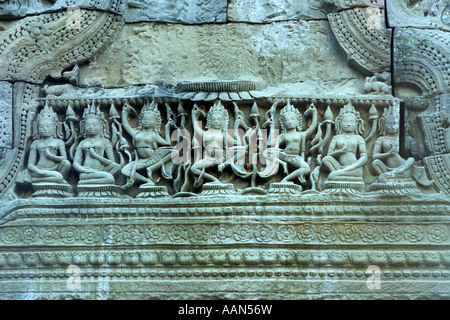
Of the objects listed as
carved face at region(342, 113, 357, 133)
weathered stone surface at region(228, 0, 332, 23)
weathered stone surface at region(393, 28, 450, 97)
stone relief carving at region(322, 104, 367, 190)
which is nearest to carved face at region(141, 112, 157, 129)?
weathered stone surface at region(228, 0, 332, 23)

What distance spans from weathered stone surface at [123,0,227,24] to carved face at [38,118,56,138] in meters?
1.14

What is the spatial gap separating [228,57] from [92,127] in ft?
4.24

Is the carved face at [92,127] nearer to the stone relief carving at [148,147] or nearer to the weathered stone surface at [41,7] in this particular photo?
the stone relief carving at [148,147]

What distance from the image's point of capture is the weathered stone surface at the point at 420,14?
18.3 ft

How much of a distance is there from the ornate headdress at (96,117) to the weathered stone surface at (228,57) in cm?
30

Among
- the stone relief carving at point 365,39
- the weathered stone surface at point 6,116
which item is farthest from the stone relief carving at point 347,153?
the weathered stone surface at point 6,116

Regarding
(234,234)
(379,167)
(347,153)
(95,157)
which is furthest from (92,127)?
(379,167)

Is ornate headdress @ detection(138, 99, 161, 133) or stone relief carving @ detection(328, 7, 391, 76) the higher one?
stone relief carving @ detection(328, 7, 391, 76)

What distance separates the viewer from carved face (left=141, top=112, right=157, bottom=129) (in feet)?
17.7

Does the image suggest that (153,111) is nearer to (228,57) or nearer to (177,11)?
(228,57)

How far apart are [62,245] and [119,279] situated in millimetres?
517

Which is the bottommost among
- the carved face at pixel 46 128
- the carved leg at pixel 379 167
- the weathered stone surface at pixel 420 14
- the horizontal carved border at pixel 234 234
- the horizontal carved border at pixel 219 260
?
the horizontal carved border at pixel 219 260

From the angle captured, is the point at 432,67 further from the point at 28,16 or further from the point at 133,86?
the point at 28,16

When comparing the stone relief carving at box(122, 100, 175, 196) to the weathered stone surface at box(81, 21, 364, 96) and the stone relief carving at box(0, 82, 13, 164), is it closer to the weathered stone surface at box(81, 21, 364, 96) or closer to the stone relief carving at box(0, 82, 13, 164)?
the weathered stone surface at box(81, 21, 364, 96)
